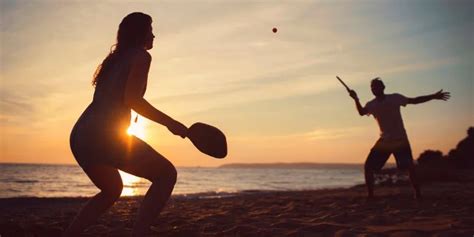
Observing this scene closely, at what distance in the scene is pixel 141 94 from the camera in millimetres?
3191

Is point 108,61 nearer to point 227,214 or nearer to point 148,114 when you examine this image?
point 148,114

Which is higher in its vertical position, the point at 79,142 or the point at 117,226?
the point at 79,142

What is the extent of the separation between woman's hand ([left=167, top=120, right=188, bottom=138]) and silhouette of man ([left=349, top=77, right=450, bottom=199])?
5425 mm

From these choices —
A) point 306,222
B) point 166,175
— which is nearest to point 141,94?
point 166,175

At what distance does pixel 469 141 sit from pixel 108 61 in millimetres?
27941

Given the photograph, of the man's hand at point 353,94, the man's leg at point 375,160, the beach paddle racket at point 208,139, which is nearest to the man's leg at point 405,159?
the man's leg at point 375,160

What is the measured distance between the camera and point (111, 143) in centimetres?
304

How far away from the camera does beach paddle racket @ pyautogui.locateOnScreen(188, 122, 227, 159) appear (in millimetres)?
3529

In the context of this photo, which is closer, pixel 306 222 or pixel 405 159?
pixel 306 222

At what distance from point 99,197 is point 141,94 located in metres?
0.82

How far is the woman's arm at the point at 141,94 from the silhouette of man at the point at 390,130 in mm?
5493

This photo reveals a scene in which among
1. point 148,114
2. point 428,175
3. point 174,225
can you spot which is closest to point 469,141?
point 428,175

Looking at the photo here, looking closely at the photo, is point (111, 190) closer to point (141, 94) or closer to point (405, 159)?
point (141, 94)

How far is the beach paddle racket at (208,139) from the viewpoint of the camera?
11.6 feet
